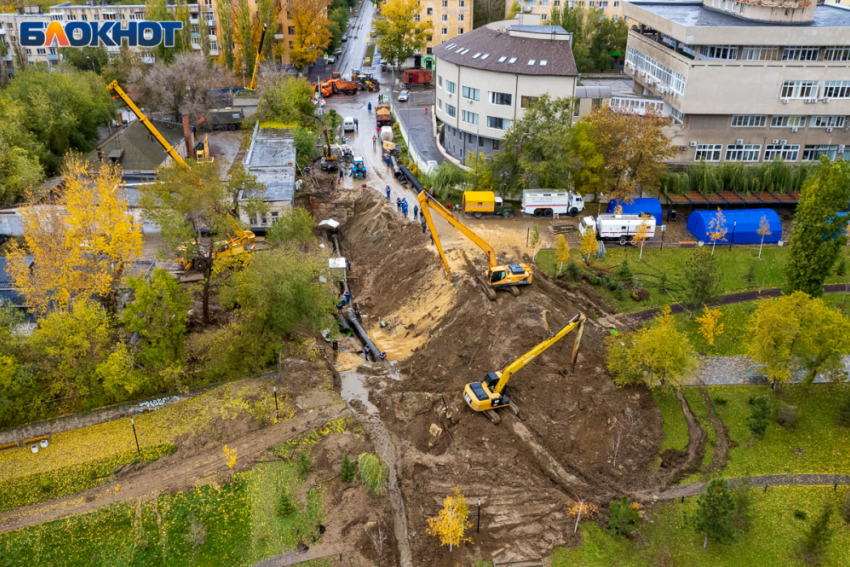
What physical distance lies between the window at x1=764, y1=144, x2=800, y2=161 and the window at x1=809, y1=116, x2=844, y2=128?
2231 millimetres

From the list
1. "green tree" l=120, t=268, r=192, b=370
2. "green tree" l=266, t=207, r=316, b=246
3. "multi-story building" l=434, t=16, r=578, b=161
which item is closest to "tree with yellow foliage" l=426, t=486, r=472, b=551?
"green tree" l=120, t=268, r=192, b=370

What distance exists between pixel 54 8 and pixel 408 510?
10435cm

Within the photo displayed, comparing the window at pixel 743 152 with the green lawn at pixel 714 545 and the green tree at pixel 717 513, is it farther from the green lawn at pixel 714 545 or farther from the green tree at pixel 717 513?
the green tree at pixel 717 513

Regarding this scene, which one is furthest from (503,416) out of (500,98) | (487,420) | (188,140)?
(188,140)

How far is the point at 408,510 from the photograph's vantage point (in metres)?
32.8

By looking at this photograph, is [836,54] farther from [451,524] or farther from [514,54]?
[451,524]

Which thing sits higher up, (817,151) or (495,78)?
(495,78)

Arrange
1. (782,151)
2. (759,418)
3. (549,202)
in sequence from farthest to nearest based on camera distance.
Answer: (782,151) → (549,202) → (759,418)

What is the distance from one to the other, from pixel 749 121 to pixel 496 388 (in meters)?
40.2

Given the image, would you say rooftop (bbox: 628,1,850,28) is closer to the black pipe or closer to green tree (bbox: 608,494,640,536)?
the black pipe

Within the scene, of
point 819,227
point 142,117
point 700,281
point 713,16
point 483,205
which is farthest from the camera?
point 713,16

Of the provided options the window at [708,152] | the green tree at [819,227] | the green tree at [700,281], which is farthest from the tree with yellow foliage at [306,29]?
the green tree at [819,227]

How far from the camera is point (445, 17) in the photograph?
10394cm

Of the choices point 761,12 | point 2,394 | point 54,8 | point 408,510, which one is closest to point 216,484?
point 408,510
